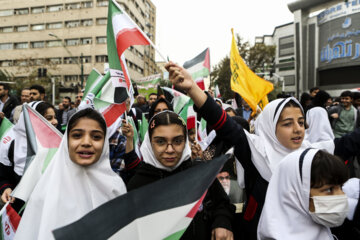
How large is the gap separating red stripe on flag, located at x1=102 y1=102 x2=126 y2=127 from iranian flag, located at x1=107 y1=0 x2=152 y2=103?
0.24 m

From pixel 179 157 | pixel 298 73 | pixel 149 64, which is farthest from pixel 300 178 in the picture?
pixel 149 64

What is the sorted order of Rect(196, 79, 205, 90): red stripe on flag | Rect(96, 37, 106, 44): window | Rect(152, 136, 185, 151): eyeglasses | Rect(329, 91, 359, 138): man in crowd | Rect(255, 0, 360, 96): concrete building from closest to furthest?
Rect(152, 136, 185, 151): eyeglasses, Rect(196, 79, 205, 90): red stripe on flag, Rect(329, 91, 359, 138): man in crowd, Rect(255, 0, 360, 96): concrete building, Rect(96, 37, 106, 44): window

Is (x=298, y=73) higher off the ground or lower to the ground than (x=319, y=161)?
higher

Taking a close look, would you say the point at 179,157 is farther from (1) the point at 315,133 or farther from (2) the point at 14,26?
(2) the point at 14,26

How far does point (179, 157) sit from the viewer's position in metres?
1.98

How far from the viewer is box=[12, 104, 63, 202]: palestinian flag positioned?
2.03 metres

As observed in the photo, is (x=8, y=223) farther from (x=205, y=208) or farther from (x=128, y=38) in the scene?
(x=128, y=38)

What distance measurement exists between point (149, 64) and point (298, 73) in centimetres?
2564

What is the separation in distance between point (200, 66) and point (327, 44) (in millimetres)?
43647

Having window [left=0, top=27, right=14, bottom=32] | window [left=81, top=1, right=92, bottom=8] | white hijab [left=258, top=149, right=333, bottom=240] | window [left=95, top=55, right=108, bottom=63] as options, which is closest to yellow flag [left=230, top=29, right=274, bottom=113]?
white hijab [left=258, top=149, right=333, bottom=240]

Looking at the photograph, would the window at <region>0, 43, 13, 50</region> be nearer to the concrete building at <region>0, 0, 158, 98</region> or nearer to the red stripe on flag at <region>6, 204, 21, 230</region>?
the concrete building at <region>0, 0, 158, 98</region>

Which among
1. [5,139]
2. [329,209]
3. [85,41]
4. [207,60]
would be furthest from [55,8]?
[329,209]

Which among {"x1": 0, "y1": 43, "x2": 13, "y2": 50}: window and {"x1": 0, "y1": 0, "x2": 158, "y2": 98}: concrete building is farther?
{"x1": 0, "y1": 43, "x2": 13, "y2": 50}: window

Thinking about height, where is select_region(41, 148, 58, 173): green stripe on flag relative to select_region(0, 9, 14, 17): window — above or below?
below
